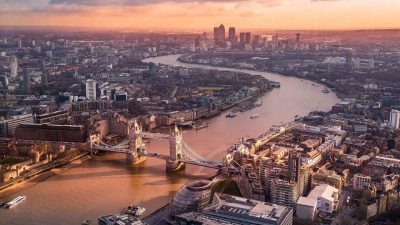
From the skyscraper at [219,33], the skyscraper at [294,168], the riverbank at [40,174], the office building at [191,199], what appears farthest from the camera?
the skyscraper at [219,33]

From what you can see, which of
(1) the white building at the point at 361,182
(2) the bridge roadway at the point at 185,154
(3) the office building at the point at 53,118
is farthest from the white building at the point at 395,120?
(3) the office building at the point at 53,118

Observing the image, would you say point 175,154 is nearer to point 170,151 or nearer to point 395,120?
point 170,151

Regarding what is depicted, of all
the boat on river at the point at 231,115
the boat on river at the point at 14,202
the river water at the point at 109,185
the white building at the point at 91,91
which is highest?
the white building at the point at 91,91

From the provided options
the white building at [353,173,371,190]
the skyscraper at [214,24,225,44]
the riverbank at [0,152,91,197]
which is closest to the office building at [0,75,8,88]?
the riverbank at [0,152,91,197]

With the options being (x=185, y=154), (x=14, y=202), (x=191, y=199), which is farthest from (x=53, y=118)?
(x=191, y=199)

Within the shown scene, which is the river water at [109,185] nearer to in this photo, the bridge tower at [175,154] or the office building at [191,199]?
the bridge tower at [175,154]

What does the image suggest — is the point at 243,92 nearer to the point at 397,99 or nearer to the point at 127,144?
the point at 397,99

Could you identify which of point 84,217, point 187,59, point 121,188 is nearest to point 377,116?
point 121,188
